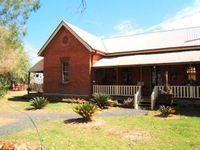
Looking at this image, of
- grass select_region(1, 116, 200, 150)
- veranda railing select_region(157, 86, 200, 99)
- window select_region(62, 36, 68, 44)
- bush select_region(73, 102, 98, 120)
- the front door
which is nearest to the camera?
grass select_region(1, 116, 200, 150)

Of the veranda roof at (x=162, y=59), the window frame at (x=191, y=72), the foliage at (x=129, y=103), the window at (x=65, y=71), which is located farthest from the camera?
the window at (x=65, y=71)

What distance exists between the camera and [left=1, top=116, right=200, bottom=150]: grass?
655cm

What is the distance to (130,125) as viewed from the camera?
9.38 meters

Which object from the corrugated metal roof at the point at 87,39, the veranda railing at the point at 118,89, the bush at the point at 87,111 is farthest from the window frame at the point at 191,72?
the bush at the point at 87,111

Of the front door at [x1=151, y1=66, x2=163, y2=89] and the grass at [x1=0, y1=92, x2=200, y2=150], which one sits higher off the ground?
the front door at [x1=151, y1=66, x2=163, y2=89]

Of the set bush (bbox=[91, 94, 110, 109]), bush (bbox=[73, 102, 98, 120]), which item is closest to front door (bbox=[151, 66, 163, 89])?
bush (bbox=[91, 94, 110, 109])

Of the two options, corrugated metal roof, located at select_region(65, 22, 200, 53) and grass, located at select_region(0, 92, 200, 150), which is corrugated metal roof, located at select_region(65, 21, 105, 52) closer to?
corrugated metal roof, located at select_region(65, 22, 200, 53)

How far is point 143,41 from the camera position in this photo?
69.9 ft

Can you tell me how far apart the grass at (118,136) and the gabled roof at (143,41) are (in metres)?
9.81

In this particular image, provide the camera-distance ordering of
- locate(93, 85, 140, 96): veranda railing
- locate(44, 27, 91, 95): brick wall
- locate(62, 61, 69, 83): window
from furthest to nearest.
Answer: locate(62, 61, 69, 83): window, locate(44, 27, 91, 95): brick wall, locate(93, 85, 140, 96): veranda railing

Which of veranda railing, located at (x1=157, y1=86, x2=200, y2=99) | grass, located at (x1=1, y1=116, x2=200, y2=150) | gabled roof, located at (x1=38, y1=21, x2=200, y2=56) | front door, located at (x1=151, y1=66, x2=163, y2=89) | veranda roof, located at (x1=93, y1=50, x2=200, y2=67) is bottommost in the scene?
grass, located at (x1=1, y1=116, x2=200, y2=150)

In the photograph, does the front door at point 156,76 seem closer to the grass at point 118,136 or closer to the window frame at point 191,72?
the window frame at point 191,72

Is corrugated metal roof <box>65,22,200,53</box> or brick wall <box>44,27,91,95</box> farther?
brick wall <box>44,27,91,95</box>

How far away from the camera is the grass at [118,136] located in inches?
258
